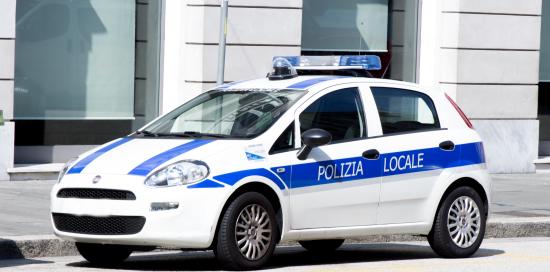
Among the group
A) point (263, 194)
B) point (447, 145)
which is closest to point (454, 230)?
point (447, 145)

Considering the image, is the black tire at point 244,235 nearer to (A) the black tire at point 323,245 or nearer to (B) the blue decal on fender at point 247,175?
(B) the blue decal on fender at point 247,175

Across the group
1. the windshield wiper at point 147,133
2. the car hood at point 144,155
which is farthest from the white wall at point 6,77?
the car hood at point 144,155

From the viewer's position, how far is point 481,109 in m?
19.6

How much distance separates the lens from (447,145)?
434 inches

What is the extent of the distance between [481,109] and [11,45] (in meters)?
7.08

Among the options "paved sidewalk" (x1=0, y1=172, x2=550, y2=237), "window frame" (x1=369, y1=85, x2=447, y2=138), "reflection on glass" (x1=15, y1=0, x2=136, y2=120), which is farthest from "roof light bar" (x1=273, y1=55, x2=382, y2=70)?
"reflection on glass" (x1=15, y1=0, x2=136, y2=120)

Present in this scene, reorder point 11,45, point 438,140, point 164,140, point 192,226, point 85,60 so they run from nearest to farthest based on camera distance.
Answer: point 192,226 → point 164,140 → point 438,140 → point 11,45 → point 85,60

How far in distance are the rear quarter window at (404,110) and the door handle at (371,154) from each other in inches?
11.3

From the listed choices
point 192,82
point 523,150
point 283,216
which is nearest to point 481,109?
point 523,150

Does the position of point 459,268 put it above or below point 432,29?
below

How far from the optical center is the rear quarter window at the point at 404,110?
10.8 metres

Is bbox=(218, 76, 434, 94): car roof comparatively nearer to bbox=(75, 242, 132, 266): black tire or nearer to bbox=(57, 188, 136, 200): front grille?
bbox=(75, 242, 132, 266): black tire

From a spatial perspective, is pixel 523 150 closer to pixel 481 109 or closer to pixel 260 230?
pixel 481 109

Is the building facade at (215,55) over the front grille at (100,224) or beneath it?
over
